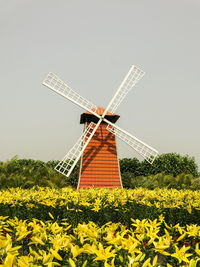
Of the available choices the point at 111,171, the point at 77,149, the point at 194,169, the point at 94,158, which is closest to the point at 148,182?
the point at 111,171

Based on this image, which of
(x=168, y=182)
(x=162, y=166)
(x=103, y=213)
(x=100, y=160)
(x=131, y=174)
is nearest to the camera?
(x=103, y=213)

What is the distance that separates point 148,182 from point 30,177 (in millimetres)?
6707

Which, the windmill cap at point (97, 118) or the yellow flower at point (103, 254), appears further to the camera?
the windmill cap at point (97, 118)

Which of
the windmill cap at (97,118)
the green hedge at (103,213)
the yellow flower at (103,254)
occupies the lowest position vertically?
the green hedge at (103,213)

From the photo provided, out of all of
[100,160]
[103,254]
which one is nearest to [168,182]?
[100,160]

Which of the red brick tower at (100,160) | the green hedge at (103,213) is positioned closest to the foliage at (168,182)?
the red brick tower at (100,160)

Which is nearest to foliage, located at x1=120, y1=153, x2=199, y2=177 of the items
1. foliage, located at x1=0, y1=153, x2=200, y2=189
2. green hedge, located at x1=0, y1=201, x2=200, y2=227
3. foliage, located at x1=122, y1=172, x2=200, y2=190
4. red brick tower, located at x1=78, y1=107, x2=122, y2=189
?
foliage, located at x1=0, y1=153, x2=200, y2=189

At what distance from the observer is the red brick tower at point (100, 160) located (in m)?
13.9

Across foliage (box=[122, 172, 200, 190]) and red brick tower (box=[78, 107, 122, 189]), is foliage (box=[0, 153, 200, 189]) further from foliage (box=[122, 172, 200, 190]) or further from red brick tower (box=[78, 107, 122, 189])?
red brick tower (box=[78, 107, 122, 189])

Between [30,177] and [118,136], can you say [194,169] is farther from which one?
[30,177]

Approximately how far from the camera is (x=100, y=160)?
46.6ft

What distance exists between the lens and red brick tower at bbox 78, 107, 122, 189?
13.9m

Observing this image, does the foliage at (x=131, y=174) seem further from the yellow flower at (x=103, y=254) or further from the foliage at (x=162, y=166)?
the yellow flower at (x=103, y=254)

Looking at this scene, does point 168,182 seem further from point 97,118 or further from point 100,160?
point 97,118
